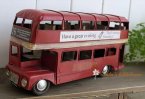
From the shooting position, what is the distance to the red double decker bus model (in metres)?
0.94

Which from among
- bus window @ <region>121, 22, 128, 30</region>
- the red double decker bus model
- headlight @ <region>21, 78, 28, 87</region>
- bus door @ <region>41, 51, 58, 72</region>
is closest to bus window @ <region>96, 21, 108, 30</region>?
the red double decker bus model

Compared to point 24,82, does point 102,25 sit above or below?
above

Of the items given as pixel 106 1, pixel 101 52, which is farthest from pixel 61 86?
pixel 106 1

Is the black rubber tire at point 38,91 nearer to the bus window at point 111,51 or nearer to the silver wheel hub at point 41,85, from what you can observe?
the silver wheel hub at point 41,85

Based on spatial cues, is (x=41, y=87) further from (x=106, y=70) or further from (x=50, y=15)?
(x=106, y=70)

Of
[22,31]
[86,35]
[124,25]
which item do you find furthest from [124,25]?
[22,31]

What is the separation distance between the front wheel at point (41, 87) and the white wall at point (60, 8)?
0.95 feet

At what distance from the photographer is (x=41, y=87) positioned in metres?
0.97

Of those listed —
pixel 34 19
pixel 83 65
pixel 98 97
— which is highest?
pixel 34 19

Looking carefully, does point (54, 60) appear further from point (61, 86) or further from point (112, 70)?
point (112, 70)

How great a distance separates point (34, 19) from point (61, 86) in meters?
0.28

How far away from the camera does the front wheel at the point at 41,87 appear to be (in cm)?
95

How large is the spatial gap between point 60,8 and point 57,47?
31 centimetres

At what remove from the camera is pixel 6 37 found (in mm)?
1165
